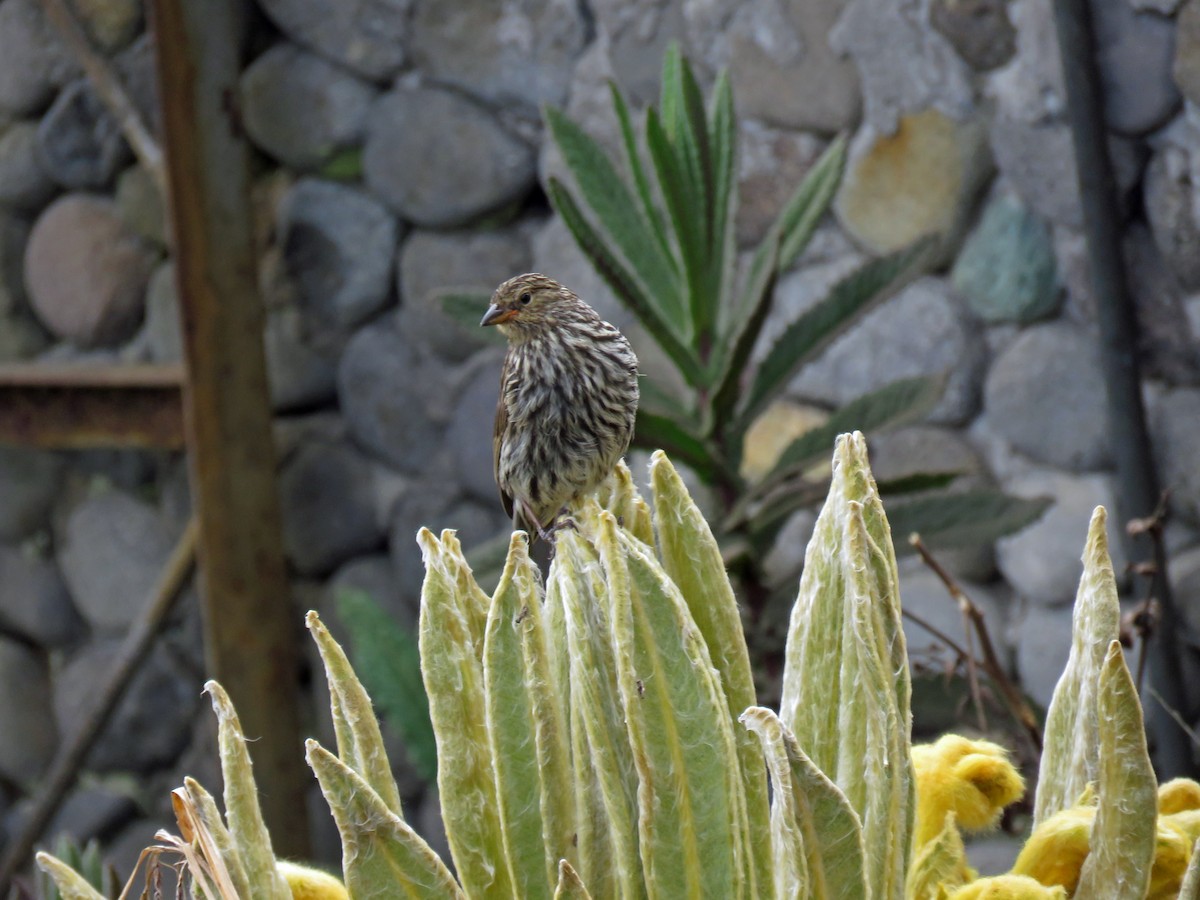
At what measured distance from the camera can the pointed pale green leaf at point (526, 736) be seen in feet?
2.06

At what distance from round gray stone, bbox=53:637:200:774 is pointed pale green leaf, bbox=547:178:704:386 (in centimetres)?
178

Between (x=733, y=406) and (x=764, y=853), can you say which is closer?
(x=764, y=853)

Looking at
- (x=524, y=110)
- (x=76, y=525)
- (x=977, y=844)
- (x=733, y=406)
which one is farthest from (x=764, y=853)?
(x=76, y=525)

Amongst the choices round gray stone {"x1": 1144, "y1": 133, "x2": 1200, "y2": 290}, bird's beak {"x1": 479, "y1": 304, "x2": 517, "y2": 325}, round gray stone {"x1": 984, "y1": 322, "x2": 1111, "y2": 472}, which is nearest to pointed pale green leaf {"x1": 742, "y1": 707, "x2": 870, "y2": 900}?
→ bird's beak {"x1": 479, "y1": 304, "x2": 517, "y2": 325}

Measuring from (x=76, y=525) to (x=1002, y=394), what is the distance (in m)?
2.14

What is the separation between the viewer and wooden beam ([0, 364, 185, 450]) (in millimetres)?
3090

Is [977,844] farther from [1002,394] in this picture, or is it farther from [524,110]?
[524,110]

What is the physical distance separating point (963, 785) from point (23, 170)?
3070mm

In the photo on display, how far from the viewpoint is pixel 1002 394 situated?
2385mm

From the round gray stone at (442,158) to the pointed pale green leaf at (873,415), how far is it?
969mm

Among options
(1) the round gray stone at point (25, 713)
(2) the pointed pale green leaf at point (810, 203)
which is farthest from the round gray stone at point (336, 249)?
(1) the round gray stone at point (25, 713)


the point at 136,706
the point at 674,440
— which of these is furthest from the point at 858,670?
the point at 136,706

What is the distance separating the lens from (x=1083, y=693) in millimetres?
702

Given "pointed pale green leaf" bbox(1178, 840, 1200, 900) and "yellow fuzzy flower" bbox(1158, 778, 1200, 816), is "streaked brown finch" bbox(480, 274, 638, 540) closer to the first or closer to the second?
"yellow fuzzy flower" bbox(1158, 778, 1200, 816)
